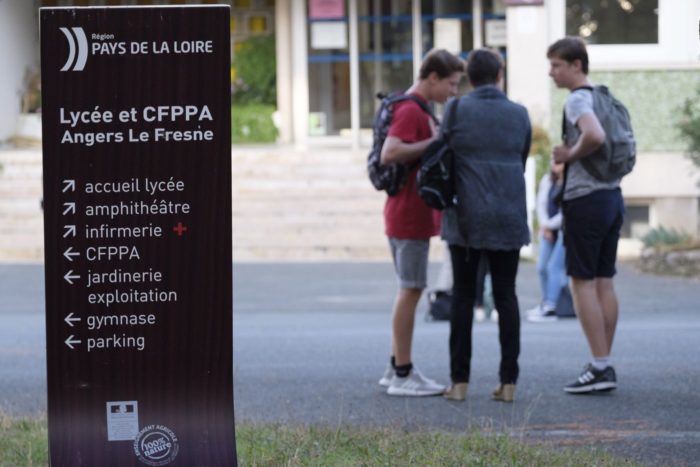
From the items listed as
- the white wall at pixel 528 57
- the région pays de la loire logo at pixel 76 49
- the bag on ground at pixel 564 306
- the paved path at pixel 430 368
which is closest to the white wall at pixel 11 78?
the paved path at pixel 430 368

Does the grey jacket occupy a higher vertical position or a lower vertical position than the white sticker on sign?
higher

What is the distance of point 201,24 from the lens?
440 cm

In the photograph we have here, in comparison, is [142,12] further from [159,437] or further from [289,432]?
[289,432]

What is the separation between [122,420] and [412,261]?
3.05m

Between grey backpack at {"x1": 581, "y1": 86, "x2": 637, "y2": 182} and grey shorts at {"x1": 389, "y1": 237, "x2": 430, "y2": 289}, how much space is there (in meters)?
0.98

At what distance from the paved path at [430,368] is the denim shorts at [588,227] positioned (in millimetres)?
704

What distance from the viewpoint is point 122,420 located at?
4.47 metres

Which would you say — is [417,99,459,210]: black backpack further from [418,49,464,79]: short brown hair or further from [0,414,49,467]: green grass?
[0,414,49,467]: green grass

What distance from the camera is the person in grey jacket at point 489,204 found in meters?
6.98

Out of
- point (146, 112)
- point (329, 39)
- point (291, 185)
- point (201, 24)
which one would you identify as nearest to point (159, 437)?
point (146, 112)

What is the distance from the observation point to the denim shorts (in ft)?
24.0

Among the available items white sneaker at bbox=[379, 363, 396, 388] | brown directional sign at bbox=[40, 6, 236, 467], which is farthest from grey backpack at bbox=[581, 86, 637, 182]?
brown directional sign at bbox=[40, 6, 236, 467]

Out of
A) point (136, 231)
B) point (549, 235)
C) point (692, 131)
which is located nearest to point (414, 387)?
point (136, 231)

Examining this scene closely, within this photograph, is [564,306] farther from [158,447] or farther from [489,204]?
[158,447]
